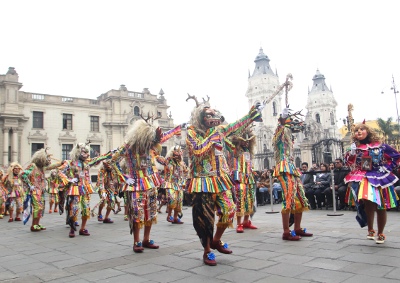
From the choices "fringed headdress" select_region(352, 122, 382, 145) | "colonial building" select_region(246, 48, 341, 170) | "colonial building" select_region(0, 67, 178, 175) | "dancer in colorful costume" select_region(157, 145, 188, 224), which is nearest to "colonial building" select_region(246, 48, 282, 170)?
"colonial building" select_region(246, 48, 341, 170)

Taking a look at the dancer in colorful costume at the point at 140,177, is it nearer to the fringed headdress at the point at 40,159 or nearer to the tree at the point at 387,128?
the fringed headdress at the point at 40,159

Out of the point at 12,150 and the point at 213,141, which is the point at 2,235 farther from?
the point at 12,150

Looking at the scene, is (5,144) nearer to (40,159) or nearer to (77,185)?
(40,159)

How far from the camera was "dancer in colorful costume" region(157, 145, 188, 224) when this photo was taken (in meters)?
8.60

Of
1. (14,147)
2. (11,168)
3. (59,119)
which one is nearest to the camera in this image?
(11,168)

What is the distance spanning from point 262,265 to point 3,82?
3554cm

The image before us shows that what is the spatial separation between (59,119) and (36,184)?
30.0 m

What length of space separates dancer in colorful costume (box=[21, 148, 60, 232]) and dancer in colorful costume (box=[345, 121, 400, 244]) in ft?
20.6

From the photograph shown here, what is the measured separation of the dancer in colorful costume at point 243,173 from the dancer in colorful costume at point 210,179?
2.30 m

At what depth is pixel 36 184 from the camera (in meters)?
8.46

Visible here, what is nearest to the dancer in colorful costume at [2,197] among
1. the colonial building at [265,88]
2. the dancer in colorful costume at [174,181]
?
the dancer in colorful costume at [174,181]

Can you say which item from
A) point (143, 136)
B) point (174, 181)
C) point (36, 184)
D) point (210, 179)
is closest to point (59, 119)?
point (36, 184)

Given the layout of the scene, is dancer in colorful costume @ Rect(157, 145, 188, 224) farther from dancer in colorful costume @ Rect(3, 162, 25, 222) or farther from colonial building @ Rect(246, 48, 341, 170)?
colonial building @ Rect(246, 48, 341, 170)

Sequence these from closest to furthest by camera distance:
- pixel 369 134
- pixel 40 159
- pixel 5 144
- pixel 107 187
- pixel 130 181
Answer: pixel 130 181 < pixel 369 134 < pixel 40 159 < pixel 107 187 < pixel 5 144
